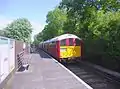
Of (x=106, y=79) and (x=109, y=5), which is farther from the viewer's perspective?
(x=109, y=5)

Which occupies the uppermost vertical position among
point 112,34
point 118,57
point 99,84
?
point 112,34

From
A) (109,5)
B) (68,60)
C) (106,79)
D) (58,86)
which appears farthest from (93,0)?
(58,86)

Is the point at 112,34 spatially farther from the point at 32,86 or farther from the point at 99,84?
the point at 32,86

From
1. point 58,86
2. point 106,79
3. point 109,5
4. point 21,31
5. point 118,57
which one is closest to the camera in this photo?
point 58,86

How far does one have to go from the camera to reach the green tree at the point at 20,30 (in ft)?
179

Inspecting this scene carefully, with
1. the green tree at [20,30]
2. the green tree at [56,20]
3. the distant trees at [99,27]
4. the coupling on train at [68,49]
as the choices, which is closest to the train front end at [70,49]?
the coupling on train at [68,49]

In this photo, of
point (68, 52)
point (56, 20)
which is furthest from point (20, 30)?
point (68, 52)

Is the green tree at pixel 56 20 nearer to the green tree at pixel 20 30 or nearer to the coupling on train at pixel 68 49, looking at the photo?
the green tree at pixel 20 30

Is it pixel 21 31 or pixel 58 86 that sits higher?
pixel 21 31

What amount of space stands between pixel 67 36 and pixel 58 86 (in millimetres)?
15781

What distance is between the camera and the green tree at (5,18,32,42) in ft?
179

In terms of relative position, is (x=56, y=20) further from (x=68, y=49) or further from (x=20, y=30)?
(x=68, y=49)

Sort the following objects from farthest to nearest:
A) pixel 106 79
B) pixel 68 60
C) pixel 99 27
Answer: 1. pixel 68 60
2. pixel 99 27
3. pixel 106 79

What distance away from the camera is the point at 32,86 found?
1138cm
